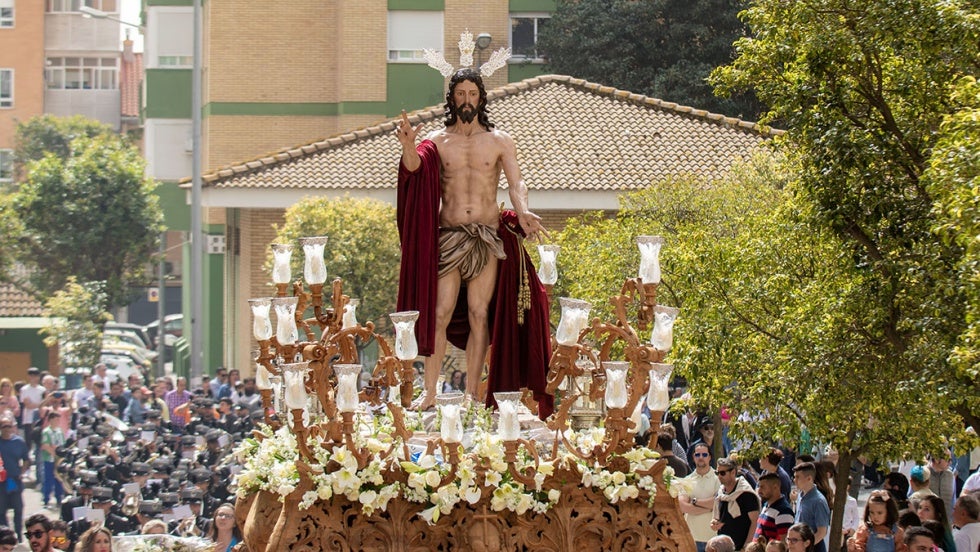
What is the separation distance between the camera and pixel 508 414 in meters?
8.62

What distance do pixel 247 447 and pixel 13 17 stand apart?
5427 centimetres

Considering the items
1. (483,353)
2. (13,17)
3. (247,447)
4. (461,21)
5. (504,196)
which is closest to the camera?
(247,447)

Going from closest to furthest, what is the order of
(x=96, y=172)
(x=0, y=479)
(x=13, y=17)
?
(x=0, y=479)
(x=96, y=172)
(x=13, y=17)

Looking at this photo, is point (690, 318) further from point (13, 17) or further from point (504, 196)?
point (13, 17)

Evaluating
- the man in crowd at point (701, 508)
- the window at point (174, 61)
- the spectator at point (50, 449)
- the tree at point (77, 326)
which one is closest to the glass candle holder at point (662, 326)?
the man in crowd at point (701, 508)

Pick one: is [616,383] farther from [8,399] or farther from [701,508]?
[8,399]

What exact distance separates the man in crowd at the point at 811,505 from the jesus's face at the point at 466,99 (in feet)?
14.2

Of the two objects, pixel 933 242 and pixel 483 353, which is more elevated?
pixel 933 242

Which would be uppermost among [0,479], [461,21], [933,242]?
[461,21]

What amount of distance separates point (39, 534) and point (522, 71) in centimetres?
2763

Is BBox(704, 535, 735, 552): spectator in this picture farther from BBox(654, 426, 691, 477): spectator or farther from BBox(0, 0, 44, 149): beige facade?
BBox(0, 0, 44, 149): beige facade

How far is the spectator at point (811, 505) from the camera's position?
1279 centimetres

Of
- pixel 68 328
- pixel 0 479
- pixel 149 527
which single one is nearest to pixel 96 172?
pixel 68 328

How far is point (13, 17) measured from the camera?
61.0 metres
